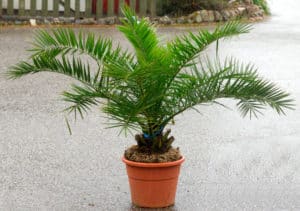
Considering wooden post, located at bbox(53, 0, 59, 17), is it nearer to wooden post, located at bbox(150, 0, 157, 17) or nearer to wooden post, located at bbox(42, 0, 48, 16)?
wooden post, located at bbox(42, 0, 48, 16)

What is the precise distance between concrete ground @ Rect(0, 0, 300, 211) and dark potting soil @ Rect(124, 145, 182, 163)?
0.43 m

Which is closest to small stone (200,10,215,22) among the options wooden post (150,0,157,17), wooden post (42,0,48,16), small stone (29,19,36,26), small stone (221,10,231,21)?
small stone (221,10,231,21)

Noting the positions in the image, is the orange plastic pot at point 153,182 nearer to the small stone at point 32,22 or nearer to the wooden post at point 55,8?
the small stone at point 32,22

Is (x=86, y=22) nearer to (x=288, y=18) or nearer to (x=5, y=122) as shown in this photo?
(x=288, y=18)

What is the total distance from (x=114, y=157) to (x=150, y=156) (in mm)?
1765

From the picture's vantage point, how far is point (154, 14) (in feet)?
60.9

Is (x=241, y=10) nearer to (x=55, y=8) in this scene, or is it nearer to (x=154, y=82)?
(x=55, y=8)

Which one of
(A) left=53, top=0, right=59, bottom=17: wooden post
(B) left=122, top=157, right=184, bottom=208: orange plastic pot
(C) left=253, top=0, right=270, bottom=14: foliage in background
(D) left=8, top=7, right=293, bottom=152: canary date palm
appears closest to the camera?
(D) left=8, top=7, right=293, bottom=152: canary date palm

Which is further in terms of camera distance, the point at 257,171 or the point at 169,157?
the point at 257,171

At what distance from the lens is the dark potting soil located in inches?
272

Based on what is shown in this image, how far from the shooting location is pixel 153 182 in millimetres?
6918

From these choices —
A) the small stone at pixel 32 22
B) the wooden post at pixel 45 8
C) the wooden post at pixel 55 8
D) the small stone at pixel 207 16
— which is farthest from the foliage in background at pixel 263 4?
the small stone at pixel 32 22

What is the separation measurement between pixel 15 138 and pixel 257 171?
8.75ft

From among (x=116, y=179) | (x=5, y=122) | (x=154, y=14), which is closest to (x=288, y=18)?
(x=154, y=14)
